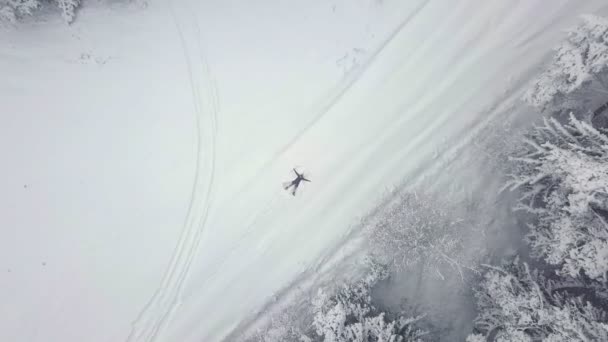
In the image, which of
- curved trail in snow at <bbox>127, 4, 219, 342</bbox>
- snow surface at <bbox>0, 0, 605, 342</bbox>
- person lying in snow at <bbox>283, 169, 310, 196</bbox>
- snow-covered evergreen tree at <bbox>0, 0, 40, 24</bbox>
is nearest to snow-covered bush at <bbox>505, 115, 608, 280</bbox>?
snow surface at <bbox>0, 0, 605, 342</bbox>

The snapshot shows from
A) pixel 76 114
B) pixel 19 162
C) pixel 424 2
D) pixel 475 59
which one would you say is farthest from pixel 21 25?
pixel 475 59

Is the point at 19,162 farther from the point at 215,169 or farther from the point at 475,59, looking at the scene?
the point at 475,59

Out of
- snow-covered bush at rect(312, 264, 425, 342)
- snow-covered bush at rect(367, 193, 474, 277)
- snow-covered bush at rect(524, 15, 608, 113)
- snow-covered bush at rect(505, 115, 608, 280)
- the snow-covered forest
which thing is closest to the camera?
snow-covered bush at rect(505, 115, 608, 280)

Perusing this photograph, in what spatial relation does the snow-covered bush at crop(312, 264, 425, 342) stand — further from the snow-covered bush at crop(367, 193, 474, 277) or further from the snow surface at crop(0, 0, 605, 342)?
the snow surface at crop(0, 0, 605, 342)

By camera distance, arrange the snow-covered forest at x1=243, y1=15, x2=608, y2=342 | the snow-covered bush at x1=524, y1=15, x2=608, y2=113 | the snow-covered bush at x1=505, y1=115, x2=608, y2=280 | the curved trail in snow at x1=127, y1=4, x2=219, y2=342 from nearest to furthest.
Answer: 1. the snow-covered bush at x1=505, y1=115, x2=608, y2=280
2. the snow-covered forest at x1=243, y1=15, x2=608, y2=342
3. the snow-covered bush at x1=524, y1=15, x2=608, y2=113
4. the curved trail in snow at x1=127, y1=4, x2=219, y2=342

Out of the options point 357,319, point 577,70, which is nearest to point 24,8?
point 357,319

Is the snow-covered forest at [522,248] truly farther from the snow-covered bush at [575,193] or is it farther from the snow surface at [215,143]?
the snow surface at [215,143]

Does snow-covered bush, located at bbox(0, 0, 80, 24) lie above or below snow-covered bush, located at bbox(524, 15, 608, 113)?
above
